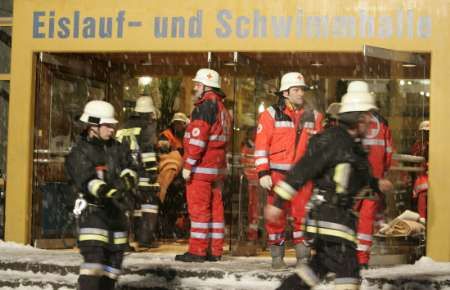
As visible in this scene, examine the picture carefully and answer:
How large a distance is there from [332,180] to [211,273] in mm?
3053

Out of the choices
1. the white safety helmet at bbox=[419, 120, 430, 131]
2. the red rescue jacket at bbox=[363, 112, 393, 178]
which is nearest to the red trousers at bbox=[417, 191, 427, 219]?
the white safety helmet at bbox=[419, 120, 430, 131]

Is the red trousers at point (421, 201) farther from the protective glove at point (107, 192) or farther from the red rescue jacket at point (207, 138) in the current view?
the protective glove at point (107, 192)

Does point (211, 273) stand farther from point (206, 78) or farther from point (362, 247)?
point (206, 78)

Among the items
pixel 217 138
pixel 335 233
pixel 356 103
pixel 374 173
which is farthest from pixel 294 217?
pixel 335 233

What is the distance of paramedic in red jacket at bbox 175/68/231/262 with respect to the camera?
10.1 m

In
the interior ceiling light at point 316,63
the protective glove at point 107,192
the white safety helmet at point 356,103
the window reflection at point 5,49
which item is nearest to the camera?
the white safety helmet at point 356,103

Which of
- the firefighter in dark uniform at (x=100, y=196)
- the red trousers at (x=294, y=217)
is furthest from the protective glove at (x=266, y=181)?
the firefighter in dark uniform at (x=100, y=196)

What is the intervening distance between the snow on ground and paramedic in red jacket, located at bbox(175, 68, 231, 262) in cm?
27

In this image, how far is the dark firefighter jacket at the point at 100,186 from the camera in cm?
770

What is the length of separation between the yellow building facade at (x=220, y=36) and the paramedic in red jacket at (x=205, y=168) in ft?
3.83

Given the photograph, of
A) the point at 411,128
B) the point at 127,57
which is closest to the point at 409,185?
the point at 411,128

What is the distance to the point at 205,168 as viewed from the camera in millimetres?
10195

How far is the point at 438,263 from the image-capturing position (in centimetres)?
Result: 1025

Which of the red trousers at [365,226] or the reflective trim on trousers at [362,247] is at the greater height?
the red trousers at [365,226]
